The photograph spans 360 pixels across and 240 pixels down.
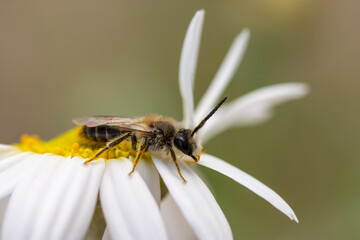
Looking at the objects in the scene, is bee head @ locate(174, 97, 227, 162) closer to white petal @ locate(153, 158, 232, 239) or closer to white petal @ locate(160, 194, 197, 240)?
white petal @ locate(153, 158, 232, 239)

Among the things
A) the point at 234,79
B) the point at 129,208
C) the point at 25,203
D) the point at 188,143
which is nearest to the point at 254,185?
the point at 188,143

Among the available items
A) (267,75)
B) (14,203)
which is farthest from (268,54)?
(14,203)

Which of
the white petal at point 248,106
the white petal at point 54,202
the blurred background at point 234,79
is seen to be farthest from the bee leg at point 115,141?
the blurred background at point 234,79

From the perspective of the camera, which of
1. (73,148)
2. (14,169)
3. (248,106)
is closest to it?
(14,169)

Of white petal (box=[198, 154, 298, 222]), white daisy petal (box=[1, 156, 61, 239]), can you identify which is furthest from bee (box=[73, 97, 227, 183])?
white daisy petal (box=[1, 156, 61, 239])

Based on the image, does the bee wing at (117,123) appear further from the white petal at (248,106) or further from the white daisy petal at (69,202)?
the white petal at (248,106)

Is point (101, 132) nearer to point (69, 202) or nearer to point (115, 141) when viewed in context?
point (115, 141)

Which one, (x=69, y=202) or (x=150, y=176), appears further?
(x=150, y=176)

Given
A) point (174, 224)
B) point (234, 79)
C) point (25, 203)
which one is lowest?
point (174, 224)
